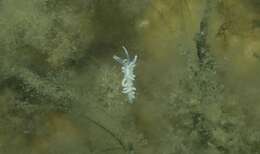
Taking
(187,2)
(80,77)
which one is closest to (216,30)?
(187,2)

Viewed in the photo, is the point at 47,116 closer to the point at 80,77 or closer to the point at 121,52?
the point at 80,77

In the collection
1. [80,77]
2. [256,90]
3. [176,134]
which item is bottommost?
[176,134]

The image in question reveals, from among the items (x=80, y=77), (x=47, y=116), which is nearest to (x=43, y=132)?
(x=47, y=116)

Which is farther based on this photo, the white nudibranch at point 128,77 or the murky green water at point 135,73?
the white nudibranch at point 128,77

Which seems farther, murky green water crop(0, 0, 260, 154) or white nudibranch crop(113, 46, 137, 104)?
white nudibranch crop(113, 46, 137, 104)

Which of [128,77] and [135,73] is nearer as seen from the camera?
[128,77]

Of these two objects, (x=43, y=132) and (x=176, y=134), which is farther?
(x=43, y=132)

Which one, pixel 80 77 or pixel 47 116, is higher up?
pixel 80 77
